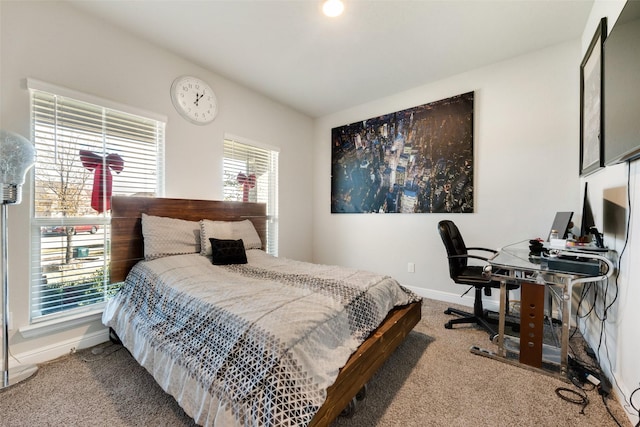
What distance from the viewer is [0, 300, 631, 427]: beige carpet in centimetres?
137

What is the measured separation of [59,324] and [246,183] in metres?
2.20

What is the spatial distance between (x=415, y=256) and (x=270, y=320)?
2.66 m

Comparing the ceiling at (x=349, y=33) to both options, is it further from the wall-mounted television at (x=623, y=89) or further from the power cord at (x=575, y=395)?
the power cord at (x=575, y=395)

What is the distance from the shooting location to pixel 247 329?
3.84 ft

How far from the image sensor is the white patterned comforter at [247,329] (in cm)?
102

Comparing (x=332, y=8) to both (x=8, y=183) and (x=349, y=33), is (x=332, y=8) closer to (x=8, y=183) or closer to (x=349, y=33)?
(x=349, y=33)

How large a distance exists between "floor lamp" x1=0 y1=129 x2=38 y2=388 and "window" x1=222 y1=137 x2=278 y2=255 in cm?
168

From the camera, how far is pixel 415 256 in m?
3.38

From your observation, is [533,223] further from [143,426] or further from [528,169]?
[143,426]

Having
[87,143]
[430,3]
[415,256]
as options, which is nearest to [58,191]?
[87,143]

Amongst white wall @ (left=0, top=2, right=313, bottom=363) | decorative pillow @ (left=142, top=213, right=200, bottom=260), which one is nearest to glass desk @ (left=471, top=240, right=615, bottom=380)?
decorative pillow @ (left=142, top=213, right=200, bottom=260)

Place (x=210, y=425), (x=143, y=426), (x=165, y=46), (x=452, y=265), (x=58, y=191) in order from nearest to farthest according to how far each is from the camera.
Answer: (x=210, y=425)
(x=143, y=426)
(x=58, y=191)
(x=452, y=265)
(x=165, y=46)

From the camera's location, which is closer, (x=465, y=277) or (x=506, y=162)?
(x=465, y=277)

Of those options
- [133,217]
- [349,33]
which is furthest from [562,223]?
[133,217]
